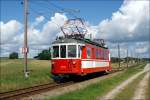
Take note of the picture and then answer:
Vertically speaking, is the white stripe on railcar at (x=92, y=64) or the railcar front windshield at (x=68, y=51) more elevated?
the railcar front windshield at (x=68, y=51)

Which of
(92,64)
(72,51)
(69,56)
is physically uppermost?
(72,51)

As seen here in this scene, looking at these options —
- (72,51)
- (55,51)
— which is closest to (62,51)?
(55,51)

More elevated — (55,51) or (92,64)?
(55,51)

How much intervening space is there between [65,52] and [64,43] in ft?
2.27

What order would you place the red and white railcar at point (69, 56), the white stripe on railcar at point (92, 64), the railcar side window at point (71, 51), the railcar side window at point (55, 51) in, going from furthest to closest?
the white stripe on railcar at point (92, 64)
the railcar side window at point (55, 51)
the railcar side window at point (71, 51)
the red and white railcar at point (69, 56)

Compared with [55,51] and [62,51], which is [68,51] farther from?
[55,51]

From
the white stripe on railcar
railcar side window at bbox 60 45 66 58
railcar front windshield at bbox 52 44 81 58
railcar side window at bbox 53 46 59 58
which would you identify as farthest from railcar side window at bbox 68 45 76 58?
the white stripe on railcar

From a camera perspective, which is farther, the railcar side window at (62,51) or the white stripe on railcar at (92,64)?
the white stripe on railcar at (92,64)

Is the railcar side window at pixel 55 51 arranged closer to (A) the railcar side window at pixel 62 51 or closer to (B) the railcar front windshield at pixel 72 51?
(A) the railcar side window at pixel 62 51

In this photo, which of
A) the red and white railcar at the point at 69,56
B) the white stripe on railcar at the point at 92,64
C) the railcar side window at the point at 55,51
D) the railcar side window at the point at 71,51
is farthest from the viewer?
the white stripe on railcar at the point at 92,64

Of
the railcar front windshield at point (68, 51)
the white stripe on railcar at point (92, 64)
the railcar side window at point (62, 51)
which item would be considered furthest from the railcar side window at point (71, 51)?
the white stripe on railcar at point (92, 64)

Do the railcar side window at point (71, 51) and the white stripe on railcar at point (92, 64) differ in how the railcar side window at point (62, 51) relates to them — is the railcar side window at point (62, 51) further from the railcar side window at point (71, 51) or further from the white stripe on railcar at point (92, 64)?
the white stripe on railcar at point (92, 64)

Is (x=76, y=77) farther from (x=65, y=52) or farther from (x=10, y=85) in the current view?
(x=10, y=85)

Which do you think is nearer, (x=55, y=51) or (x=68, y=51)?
(x=68, y=51)
